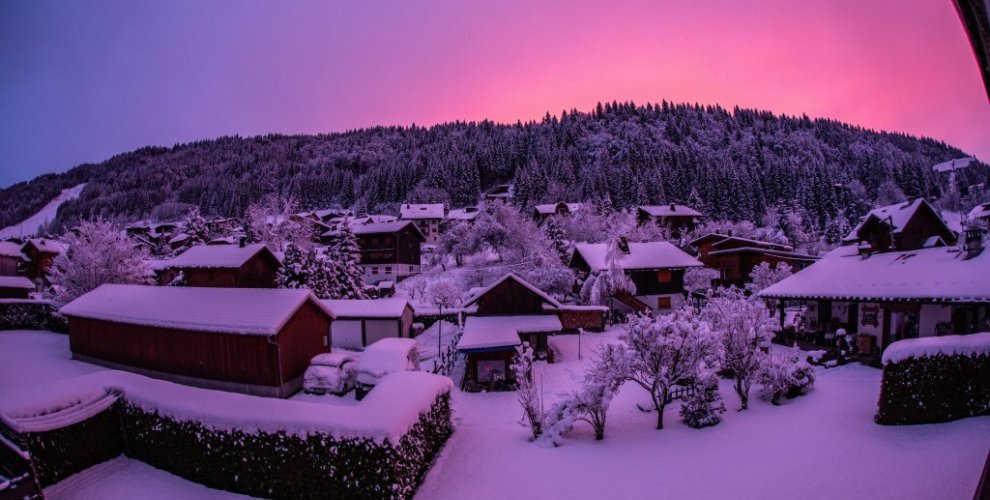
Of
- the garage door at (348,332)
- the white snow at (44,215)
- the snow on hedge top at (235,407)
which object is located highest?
the white snow at (44,215)

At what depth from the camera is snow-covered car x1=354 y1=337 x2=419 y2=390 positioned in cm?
1980

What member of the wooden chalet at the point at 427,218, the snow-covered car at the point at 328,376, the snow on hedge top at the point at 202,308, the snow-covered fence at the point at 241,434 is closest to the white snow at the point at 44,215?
the wooden chalet at the point at 427,218

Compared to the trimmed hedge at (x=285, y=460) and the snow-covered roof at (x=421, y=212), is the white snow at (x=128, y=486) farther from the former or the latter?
the snow-covered roof at (x=421, y=212)

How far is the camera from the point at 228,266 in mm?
27969

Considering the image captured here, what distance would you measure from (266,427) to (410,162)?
12320 cm

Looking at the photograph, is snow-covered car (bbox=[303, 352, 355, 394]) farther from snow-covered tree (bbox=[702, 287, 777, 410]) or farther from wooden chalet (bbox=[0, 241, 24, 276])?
wooden chalet (bbox=[0, 241, 24, 276])

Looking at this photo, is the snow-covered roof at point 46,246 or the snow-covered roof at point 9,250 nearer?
the snow-covered roof at point 9,250

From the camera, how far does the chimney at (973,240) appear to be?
20.0 metres

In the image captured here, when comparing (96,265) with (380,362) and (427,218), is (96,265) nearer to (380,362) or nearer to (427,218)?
(380,362)

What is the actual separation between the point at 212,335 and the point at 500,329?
14.8 metres

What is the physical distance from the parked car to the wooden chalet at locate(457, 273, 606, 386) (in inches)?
125

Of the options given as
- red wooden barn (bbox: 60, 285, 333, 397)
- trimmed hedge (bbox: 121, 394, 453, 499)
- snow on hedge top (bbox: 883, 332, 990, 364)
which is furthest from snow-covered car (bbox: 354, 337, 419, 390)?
snow on hedge top (bbox: 883, 332, 990, 364)

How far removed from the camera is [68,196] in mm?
155000

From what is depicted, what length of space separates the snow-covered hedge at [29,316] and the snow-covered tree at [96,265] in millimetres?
1265
